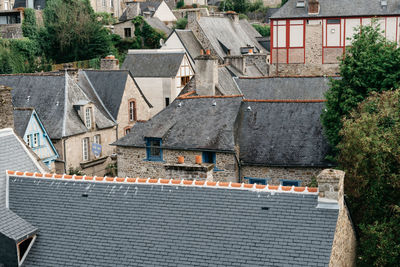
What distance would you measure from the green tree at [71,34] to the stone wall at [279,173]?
1264 inches

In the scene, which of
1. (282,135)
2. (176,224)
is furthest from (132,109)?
(176,224)

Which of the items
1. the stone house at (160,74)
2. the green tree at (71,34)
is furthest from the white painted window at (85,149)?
the green tree at (71,34)

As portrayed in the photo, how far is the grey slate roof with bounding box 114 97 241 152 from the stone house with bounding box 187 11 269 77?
42.4 ft

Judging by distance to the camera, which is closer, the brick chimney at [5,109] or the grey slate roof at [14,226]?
the grey slate roof at [14,226]

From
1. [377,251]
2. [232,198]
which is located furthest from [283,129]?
[232,198]

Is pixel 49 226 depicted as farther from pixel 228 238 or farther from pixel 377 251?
pixel 377 251

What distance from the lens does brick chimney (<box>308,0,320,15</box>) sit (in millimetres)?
36875

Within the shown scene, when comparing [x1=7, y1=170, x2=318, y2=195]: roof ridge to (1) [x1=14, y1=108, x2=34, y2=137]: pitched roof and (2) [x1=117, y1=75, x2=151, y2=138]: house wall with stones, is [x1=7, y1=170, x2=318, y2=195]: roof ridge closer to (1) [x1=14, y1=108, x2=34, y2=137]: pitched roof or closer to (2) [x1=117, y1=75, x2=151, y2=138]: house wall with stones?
(1) [x1=14, y1=108, x2=34, y2=137]: pitched roof

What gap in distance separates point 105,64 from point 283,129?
19628mm

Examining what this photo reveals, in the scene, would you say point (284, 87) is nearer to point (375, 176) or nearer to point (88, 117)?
point (88, 117)

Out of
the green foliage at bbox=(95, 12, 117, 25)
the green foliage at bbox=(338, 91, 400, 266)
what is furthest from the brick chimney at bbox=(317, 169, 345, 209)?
the green foliage at bbox=(95, 12, 117, 25)

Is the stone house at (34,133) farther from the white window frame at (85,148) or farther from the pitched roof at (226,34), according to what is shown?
the pitched roof at (226,34)

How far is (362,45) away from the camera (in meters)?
18.7

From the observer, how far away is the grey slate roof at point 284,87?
28.7 m
